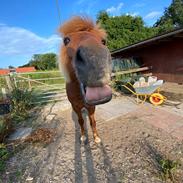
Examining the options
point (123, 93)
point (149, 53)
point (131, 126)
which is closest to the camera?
point (131, 126)

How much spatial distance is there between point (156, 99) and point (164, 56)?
3601 mm

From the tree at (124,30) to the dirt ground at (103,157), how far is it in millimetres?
14801

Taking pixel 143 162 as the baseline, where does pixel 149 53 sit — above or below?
above

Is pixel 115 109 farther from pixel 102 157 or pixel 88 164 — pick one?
pixel 88 164

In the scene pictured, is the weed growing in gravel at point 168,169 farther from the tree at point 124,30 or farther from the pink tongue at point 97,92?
the tree at point 124,30

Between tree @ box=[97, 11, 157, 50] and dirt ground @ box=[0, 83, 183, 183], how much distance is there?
1480 cm

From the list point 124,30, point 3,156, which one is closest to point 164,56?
point 3,156

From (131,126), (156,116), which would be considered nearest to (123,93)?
(156,116)

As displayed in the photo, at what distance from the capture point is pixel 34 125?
13.3 feet

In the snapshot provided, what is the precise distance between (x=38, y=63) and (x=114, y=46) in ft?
88.4

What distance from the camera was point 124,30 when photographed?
17562mm

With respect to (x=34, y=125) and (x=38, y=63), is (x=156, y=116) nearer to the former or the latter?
(x=34, y=125)

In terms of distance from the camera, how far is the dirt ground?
2.13 m

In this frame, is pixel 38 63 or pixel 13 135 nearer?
pixel 13 135
